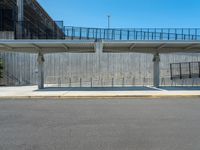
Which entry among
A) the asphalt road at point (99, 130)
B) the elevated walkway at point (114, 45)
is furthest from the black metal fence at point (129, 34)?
the asphalt road at point (99, 130)

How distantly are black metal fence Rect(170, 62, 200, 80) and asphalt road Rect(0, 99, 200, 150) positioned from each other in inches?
659

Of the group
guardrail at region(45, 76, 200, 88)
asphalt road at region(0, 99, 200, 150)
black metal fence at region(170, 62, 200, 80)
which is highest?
black metal fence at region(170, 62, 200, 80)

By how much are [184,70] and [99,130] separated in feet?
69.0

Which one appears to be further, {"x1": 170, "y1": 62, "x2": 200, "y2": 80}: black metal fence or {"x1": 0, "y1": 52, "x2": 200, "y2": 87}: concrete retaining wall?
{"x1": 170, "y1": 62, "x2": 200, "y2": 80}: black metal fence

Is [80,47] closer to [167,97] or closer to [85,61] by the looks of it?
[85,61]

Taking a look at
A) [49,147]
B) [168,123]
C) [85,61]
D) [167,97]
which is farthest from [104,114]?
[85,61]

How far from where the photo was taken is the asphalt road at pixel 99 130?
5.04m

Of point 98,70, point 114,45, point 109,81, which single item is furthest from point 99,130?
point 98,70

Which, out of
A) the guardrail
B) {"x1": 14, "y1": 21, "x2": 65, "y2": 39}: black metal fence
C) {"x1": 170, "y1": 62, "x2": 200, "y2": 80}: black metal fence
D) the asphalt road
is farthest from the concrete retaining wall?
the asphalt road

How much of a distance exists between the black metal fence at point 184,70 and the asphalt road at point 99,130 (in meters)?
16.7

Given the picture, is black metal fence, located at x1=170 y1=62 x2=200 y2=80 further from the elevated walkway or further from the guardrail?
the elevated walkway

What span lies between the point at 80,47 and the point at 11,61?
7.94 m

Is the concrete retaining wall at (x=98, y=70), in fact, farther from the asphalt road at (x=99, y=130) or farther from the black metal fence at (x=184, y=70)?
the asphalt road at (x=99, y=130)

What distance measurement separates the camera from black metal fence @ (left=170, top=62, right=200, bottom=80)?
24.7m
